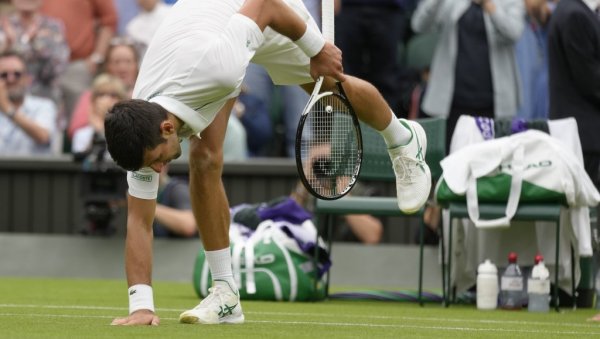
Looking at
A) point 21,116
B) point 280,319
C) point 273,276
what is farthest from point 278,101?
point 280,319

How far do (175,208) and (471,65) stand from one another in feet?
9.05

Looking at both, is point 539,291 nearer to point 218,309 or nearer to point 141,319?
point 218,309

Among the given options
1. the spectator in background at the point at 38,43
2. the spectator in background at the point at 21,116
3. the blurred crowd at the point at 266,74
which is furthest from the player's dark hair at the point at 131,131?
the spectator in background at the point at 38,43

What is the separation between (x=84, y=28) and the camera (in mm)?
13789

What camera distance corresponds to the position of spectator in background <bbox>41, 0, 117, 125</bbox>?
13.5m

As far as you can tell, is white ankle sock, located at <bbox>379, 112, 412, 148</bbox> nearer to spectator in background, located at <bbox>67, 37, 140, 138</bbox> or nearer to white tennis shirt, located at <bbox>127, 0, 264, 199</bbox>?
white tennis shirt, located at <bbox>127, 0, 264, 199</bbox>

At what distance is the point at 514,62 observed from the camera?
39.0ft

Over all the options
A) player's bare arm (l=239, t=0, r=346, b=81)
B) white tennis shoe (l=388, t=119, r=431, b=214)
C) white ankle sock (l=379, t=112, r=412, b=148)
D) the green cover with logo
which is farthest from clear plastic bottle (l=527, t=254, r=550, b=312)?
player's bare arm (l=239, t=0, r=346, b=81)

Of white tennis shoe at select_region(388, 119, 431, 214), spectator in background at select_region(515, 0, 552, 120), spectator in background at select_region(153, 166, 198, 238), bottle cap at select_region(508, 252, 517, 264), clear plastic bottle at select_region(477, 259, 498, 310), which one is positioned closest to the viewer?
white tennis shoe at select_region(388, 119, 431, 214)

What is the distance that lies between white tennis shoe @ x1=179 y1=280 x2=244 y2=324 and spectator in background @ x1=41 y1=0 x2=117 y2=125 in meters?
7.04

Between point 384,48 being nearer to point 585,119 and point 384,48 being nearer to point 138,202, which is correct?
point 585,119

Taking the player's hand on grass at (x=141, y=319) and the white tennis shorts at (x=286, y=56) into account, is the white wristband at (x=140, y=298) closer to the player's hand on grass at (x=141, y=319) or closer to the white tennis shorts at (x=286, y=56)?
the player's hand on grass at (x=141, y=319)

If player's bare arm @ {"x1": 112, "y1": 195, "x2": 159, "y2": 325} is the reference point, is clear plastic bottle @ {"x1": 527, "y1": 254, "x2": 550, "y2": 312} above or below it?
below

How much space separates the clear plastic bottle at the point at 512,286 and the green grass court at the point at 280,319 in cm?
29
